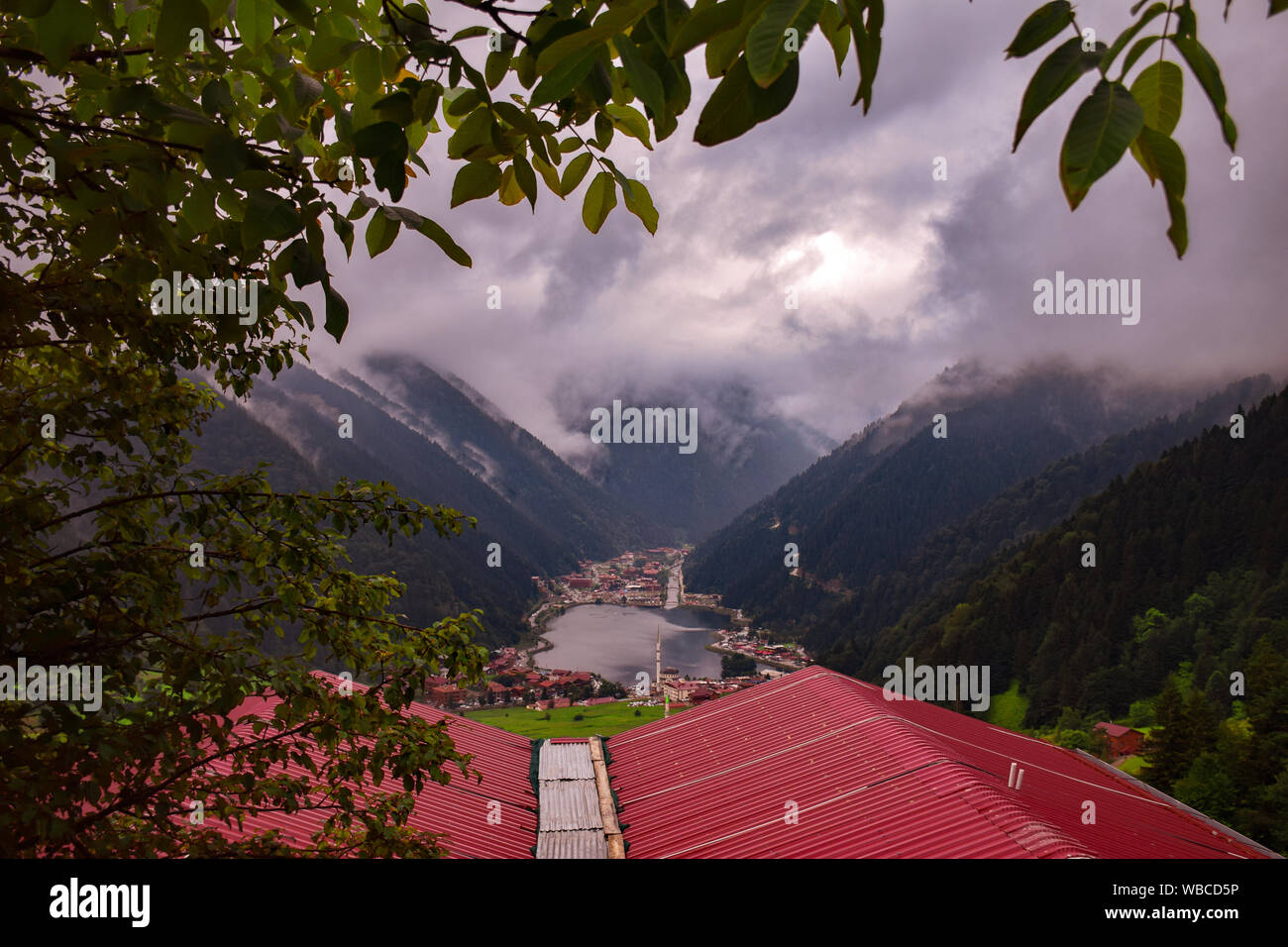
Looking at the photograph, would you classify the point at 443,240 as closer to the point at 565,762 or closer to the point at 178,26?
the point at 178,26

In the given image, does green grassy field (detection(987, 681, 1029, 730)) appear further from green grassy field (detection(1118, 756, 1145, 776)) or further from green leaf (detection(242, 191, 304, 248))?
green leaf (detection(242, 191, 304, 248))

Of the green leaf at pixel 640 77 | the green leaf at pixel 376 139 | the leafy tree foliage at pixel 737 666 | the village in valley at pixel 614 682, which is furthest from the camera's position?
the leafy tree foliage at pixel 737 666

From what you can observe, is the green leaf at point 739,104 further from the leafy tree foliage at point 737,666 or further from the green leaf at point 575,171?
the leafy tree foliage at point 737,666

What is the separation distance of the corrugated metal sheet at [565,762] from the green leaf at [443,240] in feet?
44.1

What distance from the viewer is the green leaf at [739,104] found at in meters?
0.76

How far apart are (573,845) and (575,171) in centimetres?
1070

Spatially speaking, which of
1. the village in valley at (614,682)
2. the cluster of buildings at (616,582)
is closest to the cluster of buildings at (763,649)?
the village in valley at (614,682)

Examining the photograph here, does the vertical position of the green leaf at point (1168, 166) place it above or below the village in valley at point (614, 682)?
above

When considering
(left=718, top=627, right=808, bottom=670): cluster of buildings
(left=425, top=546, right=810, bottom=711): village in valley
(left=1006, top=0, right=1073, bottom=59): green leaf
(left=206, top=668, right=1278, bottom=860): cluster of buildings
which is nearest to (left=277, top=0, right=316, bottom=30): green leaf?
(left=1006, top=0, right=1073, bottom=59): green leaf

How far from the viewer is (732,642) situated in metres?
69.8

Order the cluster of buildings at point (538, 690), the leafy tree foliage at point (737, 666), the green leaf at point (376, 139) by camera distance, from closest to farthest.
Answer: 1. the green leaf at point (376, 139)
2. the cluster of buildings at point (538, 690)
3. the leafy tree foliage at point (737, 666)

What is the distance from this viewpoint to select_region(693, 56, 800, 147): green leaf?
764 mm

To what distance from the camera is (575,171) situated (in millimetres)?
1216
